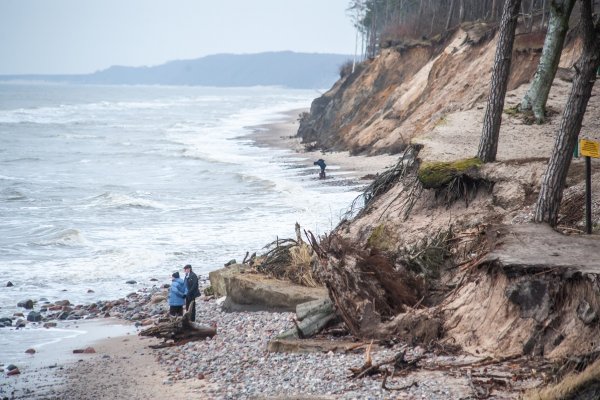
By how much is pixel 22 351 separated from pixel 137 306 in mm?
3533

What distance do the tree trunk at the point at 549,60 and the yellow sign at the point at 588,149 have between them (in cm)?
687

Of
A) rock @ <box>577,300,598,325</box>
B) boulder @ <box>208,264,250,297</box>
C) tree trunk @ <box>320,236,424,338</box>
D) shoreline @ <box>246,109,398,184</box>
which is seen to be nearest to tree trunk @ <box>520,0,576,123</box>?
shoreline @ <box>246,109,398,184</box>

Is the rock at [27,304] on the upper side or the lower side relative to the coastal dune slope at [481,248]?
lower

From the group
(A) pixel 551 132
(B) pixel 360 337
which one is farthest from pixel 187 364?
(A) pixel 551 132

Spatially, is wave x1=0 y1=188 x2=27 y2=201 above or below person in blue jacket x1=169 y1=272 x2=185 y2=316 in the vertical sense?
below

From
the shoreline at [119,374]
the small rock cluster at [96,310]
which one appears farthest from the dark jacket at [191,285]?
the small rock cluster at [96,310]

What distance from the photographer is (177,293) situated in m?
16.0

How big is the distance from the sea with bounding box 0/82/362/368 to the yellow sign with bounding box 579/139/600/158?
7.98 meters

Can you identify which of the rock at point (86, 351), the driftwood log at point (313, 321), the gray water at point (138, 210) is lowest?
the gray water at point (138, 210)

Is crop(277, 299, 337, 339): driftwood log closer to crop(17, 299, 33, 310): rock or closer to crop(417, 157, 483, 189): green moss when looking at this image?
crop(417, 157, 483, 189): green moss

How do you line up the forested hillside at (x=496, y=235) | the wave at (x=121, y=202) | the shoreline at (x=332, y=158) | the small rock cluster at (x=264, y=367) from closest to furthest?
the small rock cluster at (x=264, y=367), the forested hillside at (x=496, y=235), the wave at (x=121, y=202), the shoreline at (x=332, y=158)

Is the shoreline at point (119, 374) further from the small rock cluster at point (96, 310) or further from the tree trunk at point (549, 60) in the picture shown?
the tree trunk at point (549, 60)

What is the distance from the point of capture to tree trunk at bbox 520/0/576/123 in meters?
17.8

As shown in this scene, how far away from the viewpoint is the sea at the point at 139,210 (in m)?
21.9
